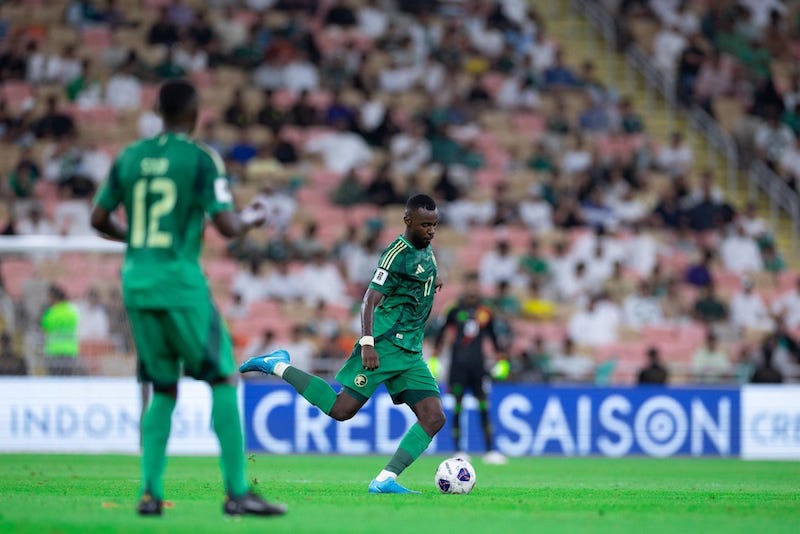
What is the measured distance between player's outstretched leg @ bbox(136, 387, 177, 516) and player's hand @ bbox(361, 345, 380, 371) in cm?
300

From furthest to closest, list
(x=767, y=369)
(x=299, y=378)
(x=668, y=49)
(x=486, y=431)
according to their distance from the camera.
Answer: (x=668, y=49) < (x=767, y=369) < (x=486, y=431) < (x=299, y=378)

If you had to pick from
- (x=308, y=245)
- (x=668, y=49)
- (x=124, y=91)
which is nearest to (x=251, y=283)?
(x=308, y=245)

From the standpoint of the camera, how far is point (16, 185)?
86.6ft

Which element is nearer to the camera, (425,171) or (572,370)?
(572,370)

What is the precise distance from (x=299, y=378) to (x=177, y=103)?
167 inches

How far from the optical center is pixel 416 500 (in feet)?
37.3

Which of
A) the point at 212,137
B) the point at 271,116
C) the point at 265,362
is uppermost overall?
the point at 271,116

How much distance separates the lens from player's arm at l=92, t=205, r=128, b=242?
911cm

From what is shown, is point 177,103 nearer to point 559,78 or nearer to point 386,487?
point 386,487

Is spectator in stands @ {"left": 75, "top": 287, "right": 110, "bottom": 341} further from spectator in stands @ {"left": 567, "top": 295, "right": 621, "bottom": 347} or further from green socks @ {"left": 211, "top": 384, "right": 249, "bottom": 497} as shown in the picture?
green socks @ {"left": 211, "top": 384, "right": 249, "bottom": 497}

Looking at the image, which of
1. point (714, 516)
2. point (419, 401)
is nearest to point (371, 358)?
point (419, 401)

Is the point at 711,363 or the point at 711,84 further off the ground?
the point at 711,84

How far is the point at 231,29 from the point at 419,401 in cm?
1963

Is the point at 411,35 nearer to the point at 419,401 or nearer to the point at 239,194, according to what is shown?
the point at 239,194
